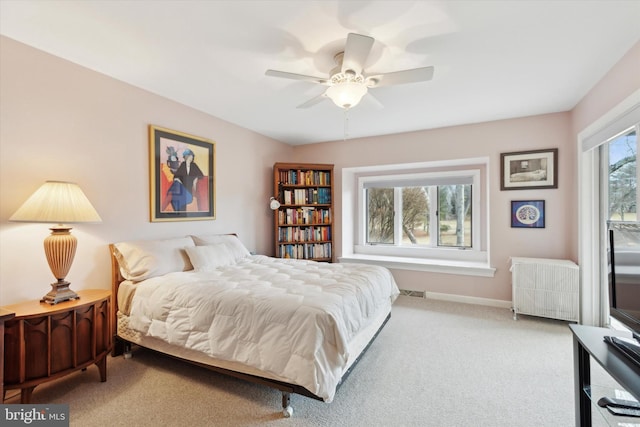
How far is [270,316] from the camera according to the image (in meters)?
1.76

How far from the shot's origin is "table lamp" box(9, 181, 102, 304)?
182 cm

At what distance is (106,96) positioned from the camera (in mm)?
2490

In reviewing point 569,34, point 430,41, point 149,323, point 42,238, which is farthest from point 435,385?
point 42,238

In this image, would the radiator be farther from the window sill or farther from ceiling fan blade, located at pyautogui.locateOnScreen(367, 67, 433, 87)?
ceiling fan blade, located at pyautogui.locateOnScreen(367, 67, 433, 87)

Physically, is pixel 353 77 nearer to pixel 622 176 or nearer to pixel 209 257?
pixel 209 257

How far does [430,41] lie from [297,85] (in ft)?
3.94

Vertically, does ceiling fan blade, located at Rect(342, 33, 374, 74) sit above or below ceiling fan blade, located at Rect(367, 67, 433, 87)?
above

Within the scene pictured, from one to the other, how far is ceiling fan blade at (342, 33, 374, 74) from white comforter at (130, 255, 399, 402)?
1.56 metres

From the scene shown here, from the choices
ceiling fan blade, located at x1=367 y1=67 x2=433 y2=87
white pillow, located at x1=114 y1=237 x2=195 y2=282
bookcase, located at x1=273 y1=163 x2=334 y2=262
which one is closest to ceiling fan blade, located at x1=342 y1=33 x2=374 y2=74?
ceiling fan blade, located at x1=367 y1=67 x2=433 y2=87

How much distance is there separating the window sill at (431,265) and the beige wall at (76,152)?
250 cm

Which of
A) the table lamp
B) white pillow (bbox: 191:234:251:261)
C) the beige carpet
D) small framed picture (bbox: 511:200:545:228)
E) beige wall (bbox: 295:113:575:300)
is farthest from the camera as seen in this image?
small framed picture (bbox: 511:200:545:228)

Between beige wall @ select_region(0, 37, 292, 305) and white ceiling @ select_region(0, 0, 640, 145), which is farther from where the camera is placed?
beige wall @ select_region(0, 37, 292, 305)

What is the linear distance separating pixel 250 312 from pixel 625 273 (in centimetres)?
208

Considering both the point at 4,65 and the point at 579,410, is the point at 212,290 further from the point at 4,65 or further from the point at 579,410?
the point at 579,410
